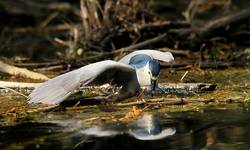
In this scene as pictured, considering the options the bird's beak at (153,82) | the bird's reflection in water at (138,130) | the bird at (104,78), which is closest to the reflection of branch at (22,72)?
the bird at (104,78)

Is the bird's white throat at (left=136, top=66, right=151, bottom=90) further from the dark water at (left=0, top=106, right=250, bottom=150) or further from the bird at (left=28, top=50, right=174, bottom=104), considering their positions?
the dark water at (left=0, top=106, right=250, bottom=150)

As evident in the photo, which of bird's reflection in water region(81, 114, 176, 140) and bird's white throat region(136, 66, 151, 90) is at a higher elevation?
bird's white throat region(136, 66, 151, 90)

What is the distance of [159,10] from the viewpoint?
41.9 ft

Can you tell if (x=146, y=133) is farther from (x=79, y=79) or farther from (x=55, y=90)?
(x=55, y=90)

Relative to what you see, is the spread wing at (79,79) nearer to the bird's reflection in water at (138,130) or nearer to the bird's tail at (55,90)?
the bird's tail at (55,90)

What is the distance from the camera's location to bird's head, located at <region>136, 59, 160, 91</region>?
506 cm

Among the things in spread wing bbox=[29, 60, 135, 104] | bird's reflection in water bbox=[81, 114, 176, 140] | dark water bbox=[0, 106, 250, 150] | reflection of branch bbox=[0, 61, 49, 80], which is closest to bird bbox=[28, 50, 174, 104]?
spread wing bbox=[29, 60, 135, 104]

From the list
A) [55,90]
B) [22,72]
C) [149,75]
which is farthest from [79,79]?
[22,72]

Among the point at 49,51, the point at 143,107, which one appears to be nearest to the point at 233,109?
the point at 143,107

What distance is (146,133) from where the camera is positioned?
13.4 feet

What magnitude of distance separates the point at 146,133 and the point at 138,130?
9cm

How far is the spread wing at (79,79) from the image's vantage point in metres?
4.71

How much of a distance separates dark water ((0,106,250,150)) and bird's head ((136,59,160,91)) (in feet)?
1.58

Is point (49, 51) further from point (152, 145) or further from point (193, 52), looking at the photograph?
point (152, 145)
